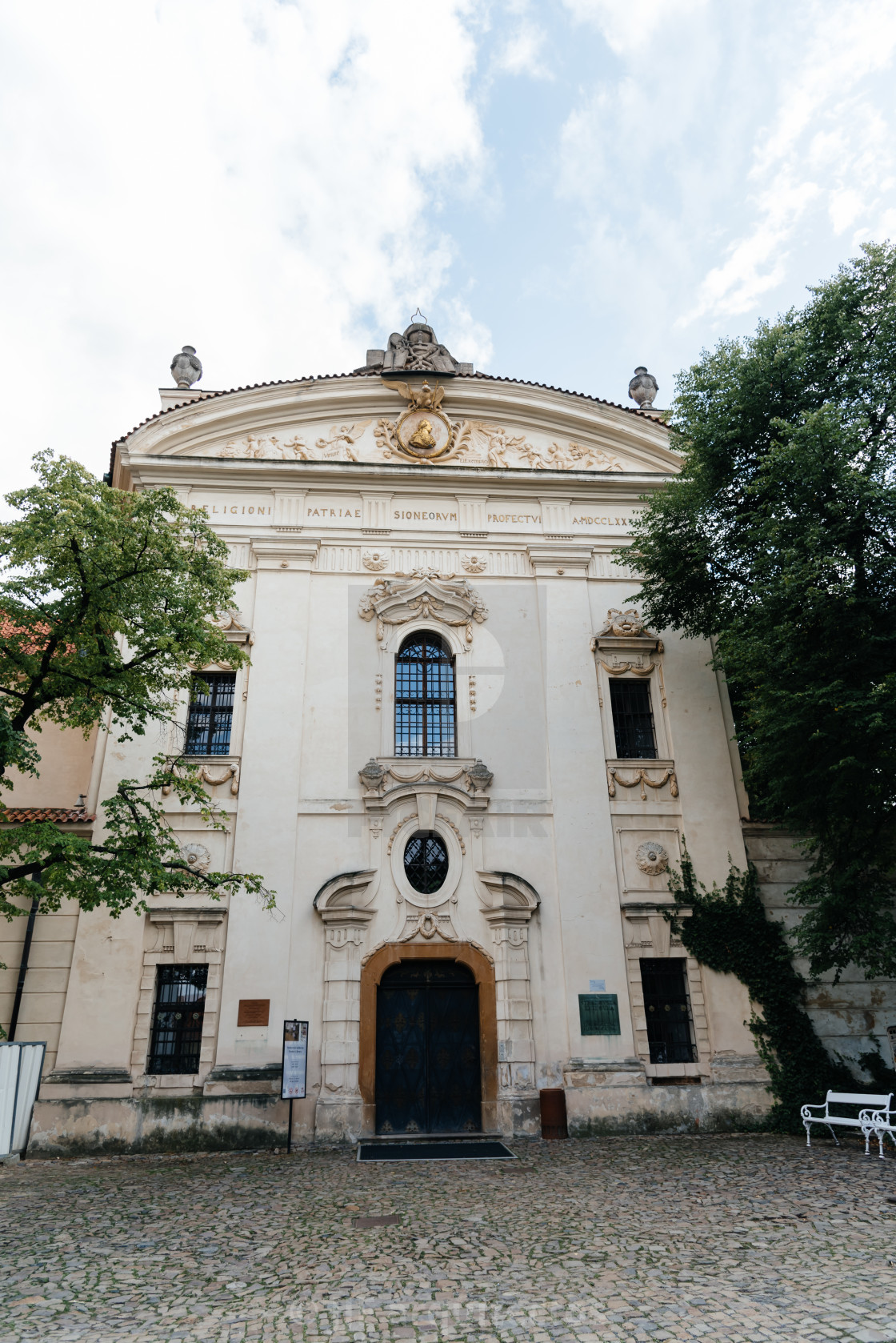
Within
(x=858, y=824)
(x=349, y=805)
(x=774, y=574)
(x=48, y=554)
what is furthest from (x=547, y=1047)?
(x=48, y=554)

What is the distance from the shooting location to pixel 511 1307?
5.67 metres

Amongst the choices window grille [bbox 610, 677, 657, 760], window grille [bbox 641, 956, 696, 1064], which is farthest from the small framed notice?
window grille [bbox 610, 677, 657, 760]

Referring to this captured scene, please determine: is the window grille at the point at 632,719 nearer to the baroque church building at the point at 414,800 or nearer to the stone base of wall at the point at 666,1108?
the baroque church building at the point at 414,800

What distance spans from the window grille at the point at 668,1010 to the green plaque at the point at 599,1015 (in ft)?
1.83

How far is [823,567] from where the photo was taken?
37.5ft

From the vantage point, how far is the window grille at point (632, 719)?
1507 cm

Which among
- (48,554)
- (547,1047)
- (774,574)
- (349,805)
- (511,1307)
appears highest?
(774,574)

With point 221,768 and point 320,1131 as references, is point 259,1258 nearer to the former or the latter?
point 320,1131

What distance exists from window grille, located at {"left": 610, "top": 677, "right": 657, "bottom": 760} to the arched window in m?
3.05

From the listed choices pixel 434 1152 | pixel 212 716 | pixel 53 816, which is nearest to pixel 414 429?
pixel 212 716

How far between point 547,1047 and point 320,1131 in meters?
3.60

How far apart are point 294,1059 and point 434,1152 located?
2.29 metres

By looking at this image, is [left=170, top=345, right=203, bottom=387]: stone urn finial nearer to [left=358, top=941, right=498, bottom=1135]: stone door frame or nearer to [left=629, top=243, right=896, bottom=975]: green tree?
[left=629, top=243, right=896, bottom=975]: green tree

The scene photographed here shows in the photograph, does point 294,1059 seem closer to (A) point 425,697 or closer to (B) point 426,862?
(B) point 426,862
